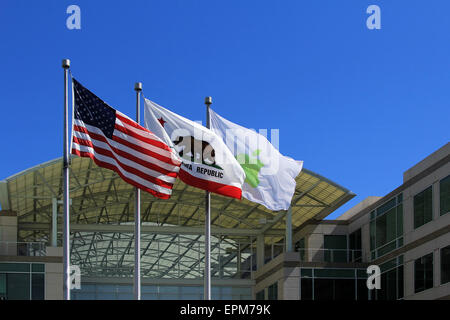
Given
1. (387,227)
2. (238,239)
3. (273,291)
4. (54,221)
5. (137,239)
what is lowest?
(273,291)

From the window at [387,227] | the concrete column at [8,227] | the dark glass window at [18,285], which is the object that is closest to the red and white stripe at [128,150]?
the window at [387,227]

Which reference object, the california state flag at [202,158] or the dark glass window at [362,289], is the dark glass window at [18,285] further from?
the california state flag at [202,158]

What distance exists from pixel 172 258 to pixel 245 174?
128 ft

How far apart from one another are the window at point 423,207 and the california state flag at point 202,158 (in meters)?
19.6

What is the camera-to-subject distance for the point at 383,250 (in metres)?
48.5

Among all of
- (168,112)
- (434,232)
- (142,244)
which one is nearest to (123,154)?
(168,112)

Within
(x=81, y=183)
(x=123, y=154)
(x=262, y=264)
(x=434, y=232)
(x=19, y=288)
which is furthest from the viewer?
(x=262, y=264)

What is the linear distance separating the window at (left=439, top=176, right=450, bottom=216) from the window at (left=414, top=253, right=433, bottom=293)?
276cm

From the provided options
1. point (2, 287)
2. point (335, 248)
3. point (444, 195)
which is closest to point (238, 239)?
point (335, 248)

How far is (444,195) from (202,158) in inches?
758

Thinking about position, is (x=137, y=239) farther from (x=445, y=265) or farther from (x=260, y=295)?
(x=260, y=295)

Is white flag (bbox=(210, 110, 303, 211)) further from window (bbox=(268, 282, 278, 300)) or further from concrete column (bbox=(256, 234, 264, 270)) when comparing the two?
concrete column (bbox=(256, 234, 264, 270))

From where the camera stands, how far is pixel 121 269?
6412 centimetres
